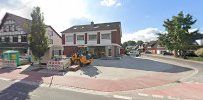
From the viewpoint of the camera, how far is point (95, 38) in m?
42.5

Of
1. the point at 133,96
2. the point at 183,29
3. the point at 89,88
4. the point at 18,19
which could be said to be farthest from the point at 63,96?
the point at 183,29

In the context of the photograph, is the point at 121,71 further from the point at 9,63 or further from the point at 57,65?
the point at 9,63

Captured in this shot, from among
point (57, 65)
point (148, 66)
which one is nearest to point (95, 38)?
point (148, 66)

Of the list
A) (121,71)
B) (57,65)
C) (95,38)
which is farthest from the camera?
(95,38)

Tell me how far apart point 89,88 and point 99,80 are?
274cm

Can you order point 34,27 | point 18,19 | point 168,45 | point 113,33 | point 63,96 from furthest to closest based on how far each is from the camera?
point 168,45
point 18,19
point 113,33
point 34,27
point 63,96

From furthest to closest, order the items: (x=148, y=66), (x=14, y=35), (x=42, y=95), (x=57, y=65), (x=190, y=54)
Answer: (x=190, y=54), (x=14, y=35), (x=148, y=66), (x=57, y=65), (x=42, y=95)

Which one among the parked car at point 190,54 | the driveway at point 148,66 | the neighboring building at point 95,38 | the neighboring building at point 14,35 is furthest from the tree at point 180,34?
the neighboring building at point 14,35

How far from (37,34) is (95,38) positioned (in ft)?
59.9

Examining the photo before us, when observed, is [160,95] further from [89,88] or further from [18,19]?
[18,19]

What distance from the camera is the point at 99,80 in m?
17.2

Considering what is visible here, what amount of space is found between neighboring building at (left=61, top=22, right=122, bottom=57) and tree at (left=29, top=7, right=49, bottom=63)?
1467 cm

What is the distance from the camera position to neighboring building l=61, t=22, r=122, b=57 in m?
40.9

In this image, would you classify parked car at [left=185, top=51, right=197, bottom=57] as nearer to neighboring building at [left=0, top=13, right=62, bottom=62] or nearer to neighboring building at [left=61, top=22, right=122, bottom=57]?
neighboring building at [left=61, top=22, right=122, bottom=57]
